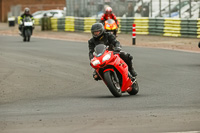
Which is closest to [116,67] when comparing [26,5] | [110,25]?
[110,25]

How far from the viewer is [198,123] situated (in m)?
7.89

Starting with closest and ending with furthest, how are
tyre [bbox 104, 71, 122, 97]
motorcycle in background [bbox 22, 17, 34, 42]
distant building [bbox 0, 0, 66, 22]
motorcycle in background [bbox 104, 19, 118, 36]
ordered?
tyre [bbox 104, 71, 122, 97], motorcycle in background [bbox 104, 19, 118, 36], motorcycle in background [bbox 22, 17, 34, 42], distant building [bbox 0, 0, 66, 22]

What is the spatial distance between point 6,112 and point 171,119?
8.71 feet

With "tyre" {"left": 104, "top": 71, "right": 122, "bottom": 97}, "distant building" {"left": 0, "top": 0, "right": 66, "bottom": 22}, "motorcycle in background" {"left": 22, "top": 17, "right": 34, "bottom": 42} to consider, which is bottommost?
"tyre" {"left": 104, "top": 71, "right": 122, "bottom": 97}

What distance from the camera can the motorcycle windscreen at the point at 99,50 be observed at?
36.5 ft

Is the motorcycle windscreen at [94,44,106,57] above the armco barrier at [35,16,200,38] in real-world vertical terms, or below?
above

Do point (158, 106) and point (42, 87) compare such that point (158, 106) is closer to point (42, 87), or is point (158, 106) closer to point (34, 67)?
point (42, 87)

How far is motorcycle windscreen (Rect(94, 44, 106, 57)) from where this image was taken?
11.1 metres

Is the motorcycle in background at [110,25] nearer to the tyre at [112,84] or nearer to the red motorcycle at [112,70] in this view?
the red motorcycle at [112,70]

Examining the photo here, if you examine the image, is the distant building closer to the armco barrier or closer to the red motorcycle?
the armco barrier

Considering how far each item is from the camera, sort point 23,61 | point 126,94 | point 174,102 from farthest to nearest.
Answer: point 23,61
point 126,94
point 174,102

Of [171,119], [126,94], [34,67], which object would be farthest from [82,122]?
[34,67]

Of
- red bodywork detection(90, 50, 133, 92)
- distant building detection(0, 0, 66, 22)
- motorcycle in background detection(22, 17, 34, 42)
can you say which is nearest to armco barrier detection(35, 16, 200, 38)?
motorcycle in background detection(22, 17, 34, 42)

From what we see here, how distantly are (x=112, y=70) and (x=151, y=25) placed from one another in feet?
82.5
